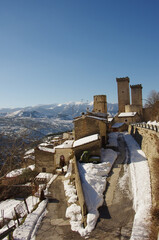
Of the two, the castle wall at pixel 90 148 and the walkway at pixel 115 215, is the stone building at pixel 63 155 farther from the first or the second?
the walkway at pixel 115 215

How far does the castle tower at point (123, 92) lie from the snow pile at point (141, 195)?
35.0 m

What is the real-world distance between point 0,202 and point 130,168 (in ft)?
63.4

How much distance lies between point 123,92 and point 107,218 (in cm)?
4516

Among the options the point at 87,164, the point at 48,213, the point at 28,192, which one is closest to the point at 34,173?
the point at 28,192

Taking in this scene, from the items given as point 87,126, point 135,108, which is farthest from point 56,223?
point 135,108

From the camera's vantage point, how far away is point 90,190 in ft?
45.1

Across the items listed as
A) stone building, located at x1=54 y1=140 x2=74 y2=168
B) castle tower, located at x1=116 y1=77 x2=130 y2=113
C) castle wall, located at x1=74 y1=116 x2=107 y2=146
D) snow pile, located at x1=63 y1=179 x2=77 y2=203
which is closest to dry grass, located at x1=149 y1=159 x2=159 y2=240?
snow pile, located at x1=63 y1=179 x2=77 y2=203

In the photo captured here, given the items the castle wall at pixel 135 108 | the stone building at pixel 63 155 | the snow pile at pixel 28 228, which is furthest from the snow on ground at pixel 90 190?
the castle wall at pixel 135 108

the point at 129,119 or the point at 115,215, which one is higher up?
the point at 129,119

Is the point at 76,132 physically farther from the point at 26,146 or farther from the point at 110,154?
the point at 26,146

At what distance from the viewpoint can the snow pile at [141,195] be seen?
9.12 m

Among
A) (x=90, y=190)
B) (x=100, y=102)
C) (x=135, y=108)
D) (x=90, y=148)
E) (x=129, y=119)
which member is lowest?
(x=90, y=190)

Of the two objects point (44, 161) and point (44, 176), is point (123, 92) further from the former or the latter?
point (44, 176)

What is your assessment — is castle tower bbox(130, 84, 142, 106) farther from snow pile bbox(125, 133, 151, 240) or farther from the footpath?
the footpath
